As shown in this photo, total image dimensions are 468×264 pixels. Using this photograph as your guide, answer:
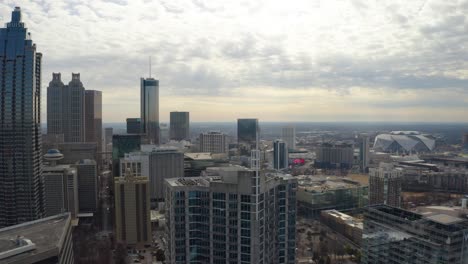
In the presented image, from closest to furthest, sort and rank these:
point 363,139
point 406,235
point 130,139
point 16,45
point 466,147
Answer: point 406,235 < point 16,45 < point 466,147 < point 130,139 < point 363,139

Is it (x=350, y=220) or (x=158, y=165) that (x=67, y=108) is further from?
(x=350, y=220)

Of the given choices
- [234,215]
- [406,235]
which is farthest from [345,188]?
[234,215]

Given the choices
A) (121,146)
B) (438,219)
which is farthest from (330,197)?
(121,146)

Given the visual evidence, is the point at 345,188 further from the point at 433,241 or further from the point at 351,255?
the point at 433,241

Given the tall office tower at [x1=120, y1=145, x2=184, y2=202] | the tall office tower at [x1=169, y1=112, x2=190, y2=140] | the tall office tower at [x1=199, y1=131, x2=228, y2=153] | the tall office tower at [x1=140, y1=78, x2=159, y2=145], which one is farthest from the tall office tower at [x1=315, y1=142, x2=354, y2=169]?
the tall office tower at [x1=140, y1=78, x2=159, y2=145]

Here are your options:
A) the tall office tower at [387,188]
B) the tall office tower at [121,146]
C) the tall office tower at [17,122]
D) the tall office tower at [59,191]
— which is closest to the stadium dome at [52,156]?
the tall office tower at [121,146]

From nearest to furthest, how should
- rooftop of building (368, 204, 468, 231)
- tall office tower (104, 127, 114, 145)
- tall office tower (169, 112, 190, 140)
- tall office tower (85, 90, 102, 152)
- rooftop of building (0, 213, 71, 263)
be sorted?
rooftop of building (0, 213, 71, 263)
rooftop of building (368, 204, 468, 231)
tall office tower (85, 90, 102, 152)
tall office tower (104, 127, 114, 145)
tall office tower (169, 112, 190, 140)

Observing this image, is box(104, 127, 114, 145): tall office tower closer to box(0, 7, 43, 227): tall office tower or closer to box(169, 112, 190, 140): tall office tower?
box(169, 112, 190, 140): tall office tower
